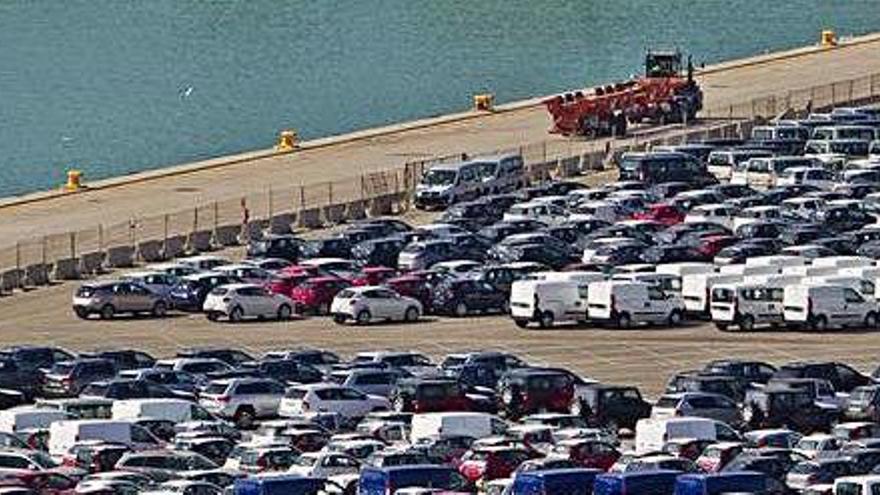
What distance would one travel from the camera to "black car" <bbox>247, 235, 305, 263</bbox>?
2933 inches

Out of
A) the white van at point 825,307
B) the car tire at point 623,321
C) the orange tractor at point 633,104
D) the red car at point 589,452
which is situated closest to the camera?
the red car at point 589,452

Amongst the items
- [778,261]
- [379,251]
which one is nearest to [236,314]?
[379,251]

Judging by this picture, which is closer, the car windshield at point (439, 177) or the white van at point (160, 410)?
the white van at point (160, 410)

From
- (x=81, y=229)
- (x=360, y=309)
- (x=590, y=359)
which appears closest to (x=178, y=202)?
(x=81, y=229)

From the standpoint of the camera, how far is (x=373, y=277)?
69.9 metres

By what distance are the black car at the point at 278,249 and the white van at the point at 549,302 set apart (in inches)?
384

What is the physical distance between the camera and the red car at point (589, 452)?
47.8m

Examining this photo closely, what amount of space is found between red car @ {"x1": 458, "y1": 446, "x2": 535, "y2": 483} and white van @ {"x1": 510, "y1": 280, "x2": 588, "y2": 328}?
18227 mm

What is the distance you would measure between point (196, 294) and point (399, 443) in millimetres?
20667

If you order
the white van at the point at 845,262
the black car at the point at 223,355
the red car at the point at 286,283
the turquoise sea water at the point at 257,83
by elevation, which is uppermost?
the turquoise sea water at the point at 257,83

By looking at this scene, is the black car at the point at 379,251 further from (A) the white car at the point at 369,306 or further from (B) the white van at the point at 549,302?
(B) the white van at the point at 549,302

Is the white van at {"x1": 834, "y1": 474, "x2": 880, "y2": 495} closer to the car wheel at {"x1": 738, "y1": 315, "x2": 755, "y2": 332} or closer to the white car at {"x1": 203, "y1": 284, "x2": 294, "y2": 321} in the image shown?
the car wheel at {"x1": 738, "y1": 315, "x2": 755, "y2": 332}

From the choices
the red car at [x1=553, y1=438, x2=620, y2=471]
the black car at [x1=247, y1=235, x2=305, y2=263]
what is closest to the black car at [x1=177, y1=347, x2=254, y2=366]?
the red car at [x1=553, y1=438, x2=620, y2=471]

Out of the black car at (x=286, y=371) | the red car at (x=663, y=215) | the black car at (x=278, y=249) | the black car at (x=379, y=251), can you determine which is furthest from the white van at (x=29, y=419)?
the red car at (x=663, y=215)
